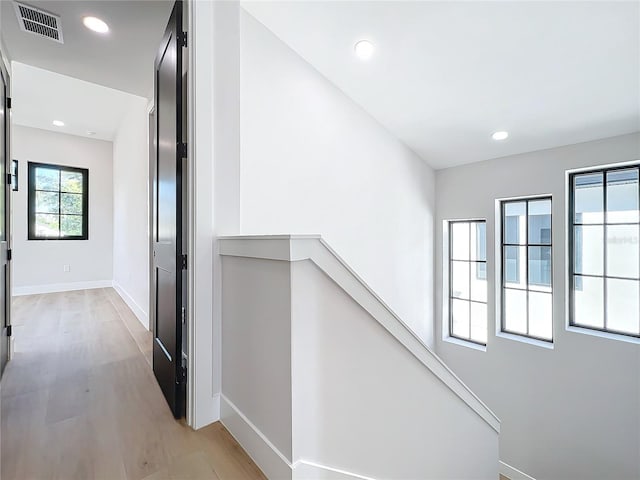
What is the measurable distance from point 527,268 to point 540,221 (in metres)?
0.56

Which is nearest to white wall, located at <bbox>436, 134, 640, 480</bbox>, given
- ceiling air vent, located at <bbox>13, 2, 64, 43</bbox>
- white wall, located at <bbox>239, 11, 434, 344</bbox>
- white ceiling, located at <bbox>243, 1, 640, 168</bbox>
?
white ceiling, located at <bbox>243, 1, 640, 168</bbox>

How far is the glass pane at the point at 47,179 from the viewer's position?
486cm

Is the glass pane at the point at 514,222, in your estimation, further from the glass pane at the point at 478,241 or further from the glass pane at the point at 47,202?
the glass pane at the point at 47,202

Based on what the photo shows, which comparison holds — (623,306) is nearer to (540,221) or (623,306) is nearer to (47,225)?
(540,221)

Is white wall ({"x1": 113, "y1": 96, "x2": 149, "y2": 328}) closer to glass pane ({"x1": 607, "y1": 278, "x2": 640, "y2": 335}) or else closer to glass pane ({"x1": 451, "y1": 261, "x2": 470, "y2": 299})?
glass pane ({"x1": 451, "y1": 261, "x2": 470, "y2": 299})

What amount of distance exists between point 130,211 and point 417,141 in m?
3.77

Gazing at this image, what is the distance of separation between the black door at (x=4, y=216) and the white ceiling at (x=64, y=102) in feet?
4.40

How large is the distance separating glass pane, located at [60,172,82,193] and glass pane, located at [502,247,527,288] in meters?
6.81

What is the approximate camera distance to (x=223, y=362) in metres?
1.56

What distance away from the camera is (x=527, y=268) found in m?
3.44

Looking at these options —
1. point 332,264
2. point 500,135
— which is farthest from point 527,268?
point 332,264

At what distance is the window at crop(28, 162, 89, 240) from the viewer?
15.9 feet

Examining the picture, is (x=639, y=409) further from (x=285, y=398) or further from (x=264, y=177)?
(x=264, y=177)

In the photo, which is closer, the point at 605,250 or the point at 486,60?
the point at 486,60
